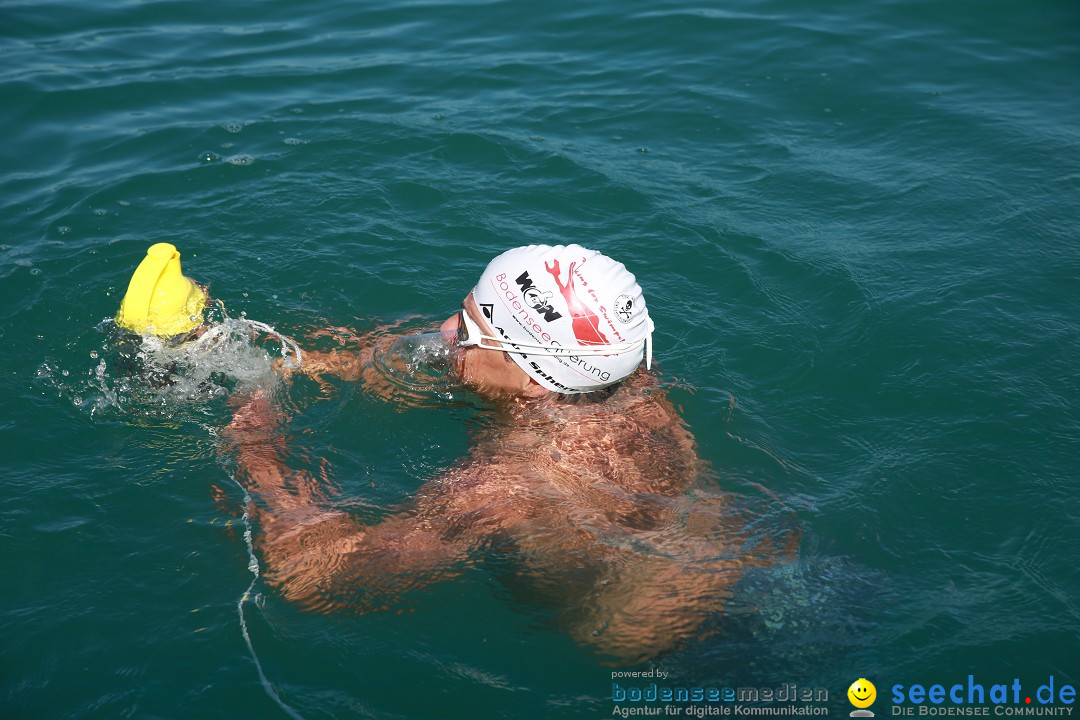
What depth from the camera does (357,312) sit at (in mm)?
7320

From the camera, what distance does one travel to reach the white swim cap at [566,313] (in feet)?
16.6

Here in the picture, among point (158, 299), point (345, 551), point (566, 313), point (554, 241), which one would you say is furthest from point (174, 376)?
point (554, 241)

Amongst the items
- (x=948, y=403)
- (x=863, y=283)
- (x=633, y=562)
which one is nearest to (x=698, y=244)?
(x=863, y=283)

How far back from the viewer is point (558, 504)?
5078 millimetres

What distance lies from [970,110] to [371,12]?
334 inches

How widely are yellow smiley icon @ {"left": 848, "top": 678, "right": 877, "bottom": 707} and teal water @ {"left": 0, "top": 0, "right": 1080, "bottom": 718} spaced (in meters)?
0.10

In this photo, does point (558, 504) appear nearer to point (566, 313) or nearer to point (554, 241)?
point (566, 313)

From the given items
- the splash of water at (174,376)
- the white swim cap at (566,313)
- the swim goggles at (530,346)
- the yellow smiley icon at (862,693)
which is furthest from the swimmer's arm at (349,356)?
the yellow smiley icon at (862,693)

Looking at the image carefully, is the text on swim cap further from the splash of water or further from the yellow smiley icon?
the yellow smiley icon

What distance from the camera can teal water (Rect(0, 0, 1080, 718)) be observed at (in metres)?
4.66

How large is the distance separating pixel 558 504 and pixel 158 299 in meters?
2.72

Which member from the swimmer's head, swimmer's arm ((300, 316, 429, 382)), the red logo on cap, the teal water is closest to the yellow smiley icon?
the teal water

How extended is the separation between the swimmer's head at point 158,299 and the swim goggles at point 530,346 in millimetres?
1731

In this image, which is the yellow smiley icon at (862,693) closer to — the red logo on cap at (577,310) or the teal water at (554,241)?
the teal water at (554,241)
